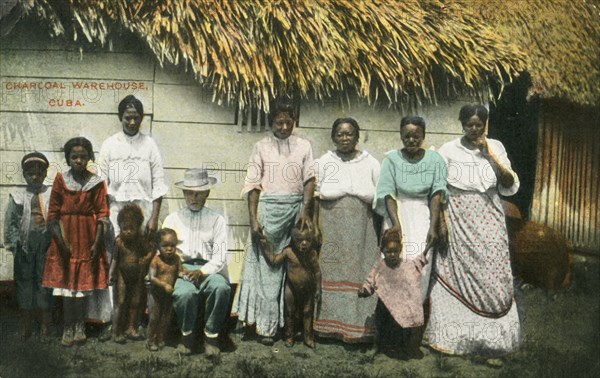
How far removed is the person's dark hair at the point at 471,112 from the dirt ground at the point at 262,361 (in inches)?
53.6

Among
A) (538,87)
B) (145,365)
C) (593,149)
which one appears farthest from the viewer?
(593,149)

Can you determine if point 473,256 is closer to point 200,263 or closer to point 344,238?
point 344,238

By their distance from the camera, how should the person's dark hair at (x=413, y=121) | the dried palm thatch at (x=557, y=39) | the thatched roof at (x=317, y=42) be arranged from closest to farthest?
the thatched roof at (x=317, y=42) < the person's dark hair at (x=413, y=121) < the dried palm thatch at (x=557, y=39)

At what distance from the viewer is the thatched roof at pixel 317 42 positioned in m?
4.91

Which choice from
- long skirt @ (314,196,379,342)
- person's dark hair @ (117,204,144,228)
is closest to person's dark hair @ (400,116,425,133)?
long skirt @ (314,196,379,342)

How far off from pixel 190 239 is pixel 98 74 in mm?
1341

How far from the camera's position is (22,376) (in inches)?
195

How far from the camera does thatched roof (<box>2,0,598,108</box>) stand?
193 inches

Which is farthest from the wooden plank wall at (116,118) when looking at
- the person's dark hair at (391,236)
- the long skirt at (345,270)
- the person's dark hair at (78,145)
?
the person's dark hair at (391,236)

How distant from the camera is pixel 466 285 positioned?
5.15m

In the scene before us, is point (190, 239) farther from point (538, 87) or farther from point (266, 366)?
point (538, 87)

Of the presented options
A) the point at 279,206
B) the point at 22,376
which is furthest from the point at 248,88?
the point at 22,376

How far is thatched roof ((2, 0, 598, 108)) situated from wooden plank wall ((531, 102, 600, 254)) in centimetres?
46

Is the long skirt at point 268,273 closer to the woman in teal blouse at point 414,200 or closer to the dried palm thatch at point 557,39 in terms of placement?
the woman in teal blouse at point 414,200
